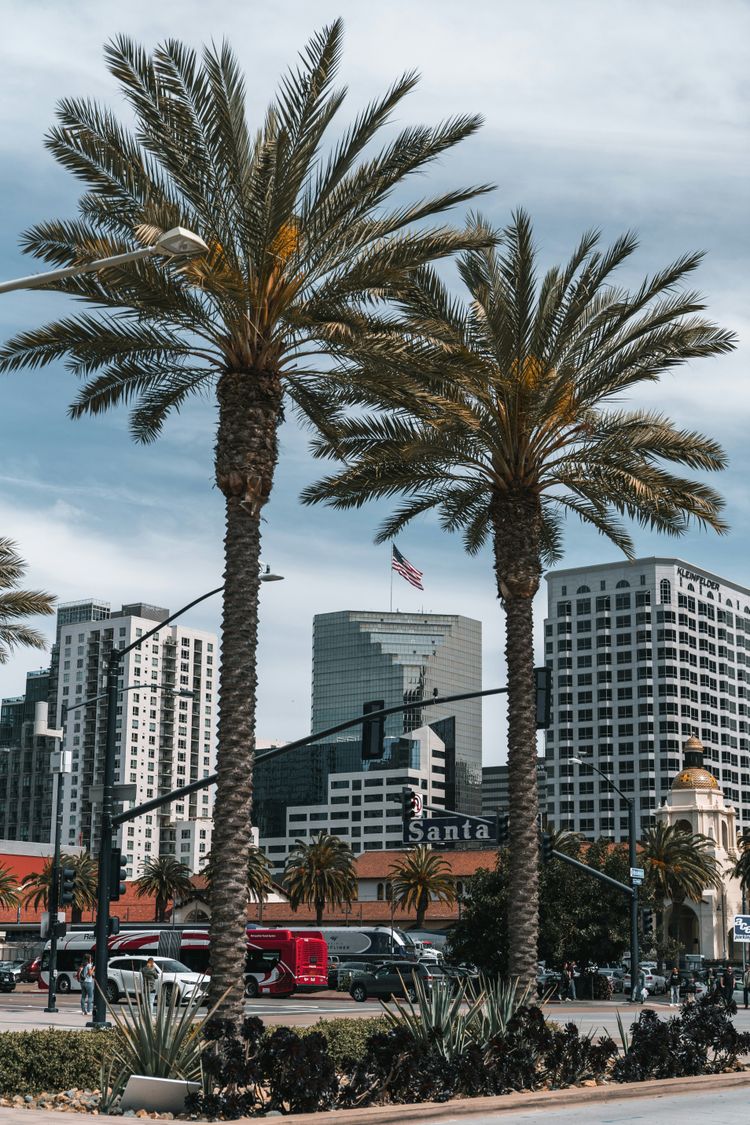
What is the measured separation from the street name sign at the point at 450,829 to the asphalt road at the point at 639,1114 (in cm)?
3887

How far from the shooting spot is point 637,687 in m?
183

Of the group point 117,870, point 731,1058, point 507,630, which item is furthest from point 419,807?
point 731,1058

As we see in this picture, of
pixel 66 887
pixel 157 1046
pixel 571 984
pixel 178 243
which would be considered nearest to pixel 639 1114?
pixel 157 1046

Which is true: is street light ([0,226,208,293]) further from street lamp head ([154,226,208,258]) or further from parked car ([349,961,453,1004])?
parked car ([349,961,453,1004])

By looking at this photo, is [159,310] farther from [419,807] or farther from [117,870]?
[419,807]

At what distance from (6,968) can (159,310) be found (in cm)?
5391

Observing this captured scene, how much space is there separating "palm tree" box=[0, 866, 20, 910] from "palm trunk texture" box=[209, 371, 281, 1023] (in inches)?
3412

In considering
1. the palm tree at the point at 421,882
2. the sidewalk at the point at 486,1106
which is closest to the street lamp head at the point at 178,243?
the sidewalk at the point at 486,1106

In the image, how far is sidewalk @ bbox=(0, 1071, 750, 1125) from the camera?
48.0 feet

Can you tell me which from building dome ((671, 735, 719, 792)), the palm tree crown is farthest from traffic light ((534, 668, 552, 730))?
building dome ((671, 735, 719, 792))

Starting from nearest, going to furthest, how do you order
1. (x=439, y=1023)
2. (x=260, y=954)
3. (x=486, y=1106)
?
(x=486, y=1106) < (x=439, y=1023) < (x=260, y=954)

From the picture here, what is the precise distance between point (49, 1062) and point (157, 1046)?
223 cm

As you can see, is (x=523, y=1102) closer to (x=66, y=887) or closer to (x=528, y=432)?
(x=528, y=432)

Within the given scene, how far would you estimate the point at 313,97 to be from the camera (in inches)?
802
